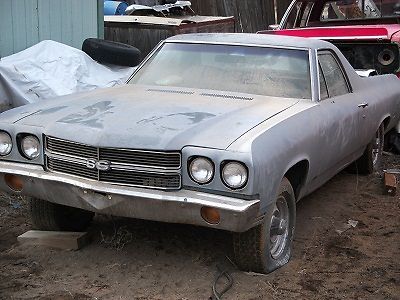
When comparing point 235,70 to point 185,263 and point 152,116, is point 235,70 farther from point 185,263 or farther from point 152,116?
point 185,263

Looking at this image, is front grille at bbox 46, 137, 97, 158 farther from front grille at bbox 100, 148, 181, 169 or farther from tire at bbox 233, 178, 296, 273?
tire at bbox 233, 178, 296, 273

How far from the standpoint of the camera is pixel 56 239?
170 inches

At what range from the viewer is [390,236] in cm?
484

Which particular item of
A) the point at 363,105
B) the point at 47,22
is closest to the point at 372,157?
the point at 363,105

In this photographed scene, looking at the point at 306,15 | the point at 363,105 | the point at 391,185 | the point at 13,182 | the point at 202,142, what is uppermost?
the point at 306,15

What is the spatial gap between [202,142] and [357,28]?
184 inches

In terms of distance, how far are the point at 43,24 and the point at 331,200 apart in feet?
15.8

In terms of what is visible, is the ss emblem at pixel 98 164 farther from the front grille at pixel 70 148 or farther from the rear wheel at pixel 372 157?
the rear wheel at pixel 372 157

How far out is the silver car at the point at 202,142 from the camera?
3.55 m

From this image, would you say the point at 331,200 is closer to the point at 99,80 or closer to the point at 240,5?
the point at 99,80

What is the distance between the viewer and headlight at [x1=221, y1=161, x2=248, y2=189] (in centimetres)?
348

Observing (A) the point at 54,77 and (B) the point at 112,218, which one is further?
(A) the point at 54,77

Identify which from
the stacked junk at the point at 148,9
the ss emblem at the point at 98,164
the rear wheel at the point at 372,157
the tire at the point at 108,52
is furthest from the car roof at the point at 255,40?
the stacked junk at the point at 148,9

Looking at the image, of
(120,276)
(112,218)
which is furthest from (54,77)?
(120,276)
